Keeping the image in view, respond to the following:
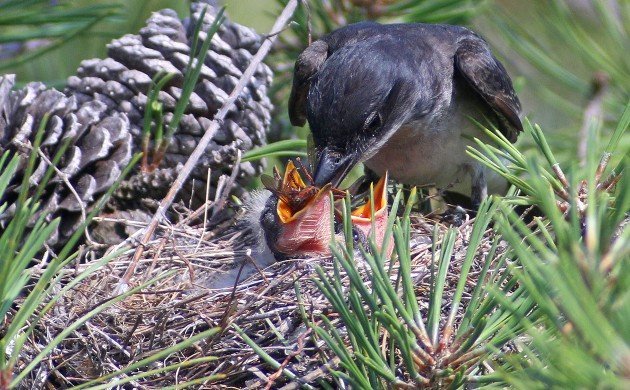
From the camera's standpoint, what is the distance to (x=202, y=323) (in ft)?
6.10

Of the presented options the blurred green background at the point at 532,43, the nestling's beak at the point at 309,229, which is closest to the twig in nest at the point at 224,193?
the nestling's beak at the point at 309,229

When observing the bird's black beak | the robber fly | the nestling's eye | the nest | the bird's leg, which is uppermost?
the nestling's eye

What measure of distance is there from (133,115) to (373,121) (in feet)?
2.34

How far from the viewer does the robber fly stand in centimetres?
232

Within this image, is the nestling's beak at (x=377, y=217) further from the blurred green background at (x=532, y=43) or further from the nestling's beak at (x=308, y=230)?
the blurred green background at (x=532, y=43)

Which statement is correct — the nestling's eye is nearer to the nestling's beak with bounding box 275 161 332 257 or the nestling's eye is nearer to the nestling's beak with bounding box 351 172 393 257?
the nestling's beak with bounding box 351 172 393 257

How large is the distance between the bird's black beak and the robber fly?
0.12ft

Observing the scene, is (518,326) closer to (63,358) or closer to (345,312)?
(345,312)

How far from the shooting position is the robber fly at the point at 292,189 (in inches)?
91.3

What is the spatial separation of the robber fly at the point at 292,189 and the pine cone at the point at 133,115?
0.52 ft

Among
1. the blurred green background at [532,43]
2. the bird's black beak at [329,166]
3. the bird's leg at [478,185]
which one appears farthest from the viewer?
the bird's leg at [478,185]

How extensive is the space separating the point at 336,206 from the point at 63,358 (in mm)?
1008

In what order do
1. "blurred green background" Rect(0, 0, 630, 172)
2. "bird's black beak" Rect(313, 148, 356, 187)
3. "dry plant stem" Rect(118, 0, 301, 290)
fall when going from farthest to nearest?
"blurred green background" Rect(0, 0, 630, 172), "bird's black beak" Rect(313, 148, 356, 187), "dry plant stem" Rect(118, 0, 301, 290)

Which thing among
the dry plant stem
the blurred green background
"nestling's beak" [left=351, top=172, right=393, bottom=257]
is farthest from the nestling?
the blurred green background
